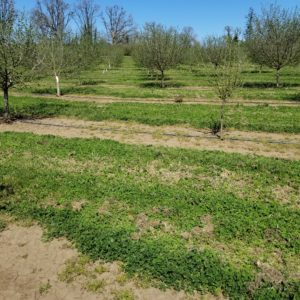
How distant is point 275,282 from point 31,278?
3994 millimetres

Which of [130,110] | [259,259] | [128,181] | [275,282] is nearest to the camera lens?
[275,282]

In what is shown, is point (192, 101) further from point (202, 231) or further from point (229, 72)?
point (202, 231)

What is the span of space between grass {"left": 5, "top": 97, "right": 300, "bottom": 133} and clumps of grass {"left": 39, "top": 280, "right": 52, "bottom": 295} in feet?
32.7

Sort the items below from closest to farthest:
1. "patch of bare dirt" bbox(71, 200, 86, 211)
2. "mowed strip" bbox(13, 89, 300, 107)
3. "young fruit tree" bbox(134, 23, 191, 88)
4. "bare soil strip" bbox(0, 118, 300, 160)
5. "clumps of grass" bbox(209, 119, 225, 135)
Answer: "patch of bare dirt" bbox(71, 200, 86, 211) < "bare soil strip" bbox(0, 118, 300, 160) < "clumps of grass" bbox(209, 119, 225, 135) < "mowed strip" bbox(13, 89, 300, 107) < "young fruit tree" bbox(134, 23, 191, 88)

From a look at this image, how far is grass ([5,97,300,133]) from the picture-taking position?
552 inches

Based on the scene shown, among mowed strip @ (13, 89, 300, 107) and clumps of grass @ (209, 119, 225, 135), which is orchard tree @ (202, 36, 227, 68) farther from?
clumps of grass @ (209, 119, 225, 135)

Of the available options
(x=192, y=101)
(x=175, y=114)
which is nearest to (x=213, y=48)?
(x=192, y=101)

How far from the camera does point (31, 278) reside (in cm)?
548

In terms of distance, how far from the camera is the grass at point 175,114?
1402 centimetres

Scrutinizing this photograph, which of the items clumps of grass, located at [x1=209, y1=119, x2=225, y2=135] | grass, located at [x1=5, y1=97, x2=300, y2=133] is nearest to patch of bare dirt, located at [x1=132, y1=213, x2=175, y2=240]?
clumps of grass, located at [x1=209, y1=119, x2=225, y2=135]

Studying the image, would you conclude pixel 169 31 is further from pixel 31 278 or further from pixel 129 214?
pixel 31 278

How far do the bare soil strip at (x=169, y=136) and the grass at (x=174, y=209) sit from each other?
1219 mm

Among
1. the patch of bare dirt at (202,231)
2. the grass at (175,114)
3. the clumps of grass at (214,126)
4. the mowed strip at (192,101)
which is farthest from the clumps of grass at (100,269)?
the mowed strip at (192,101)

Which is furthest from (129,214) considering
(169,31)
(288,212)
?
(169,31)
